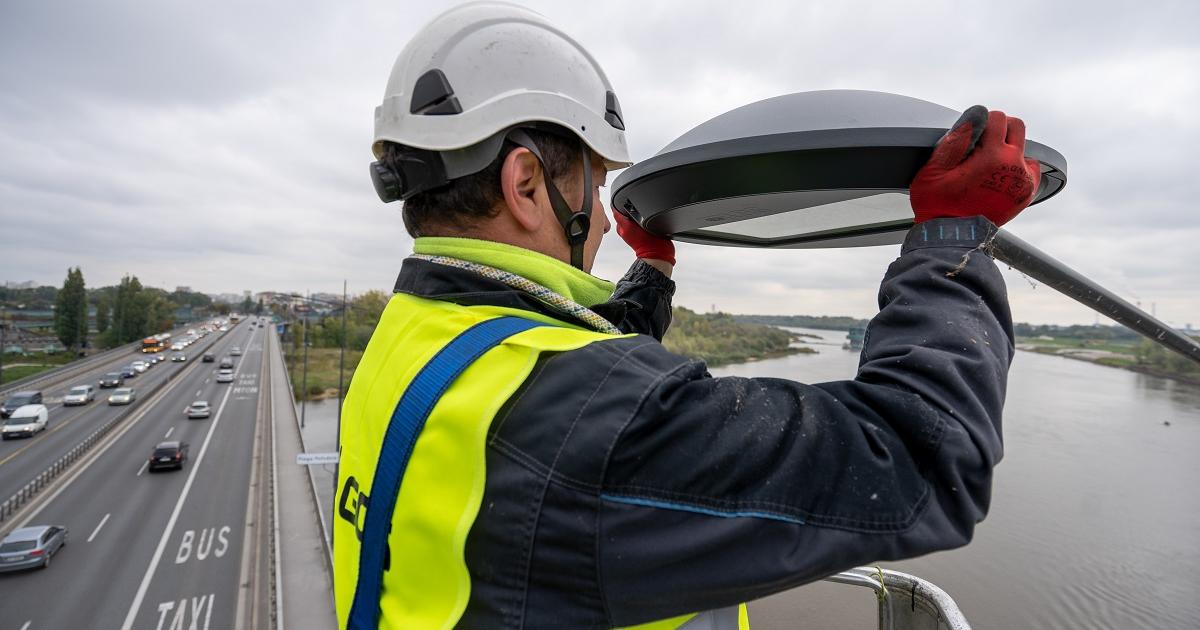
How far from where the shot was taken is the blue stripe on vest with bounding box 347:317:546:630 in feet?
2.26

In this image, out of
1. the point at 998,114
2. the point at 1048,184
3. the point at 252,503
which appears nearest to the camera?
the point at 998,114

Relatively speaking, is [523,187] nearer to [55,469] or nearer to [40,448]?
[55,469]

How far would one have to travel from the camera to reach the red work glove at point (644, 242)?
1.77m

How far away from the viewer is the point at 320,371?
117 feet

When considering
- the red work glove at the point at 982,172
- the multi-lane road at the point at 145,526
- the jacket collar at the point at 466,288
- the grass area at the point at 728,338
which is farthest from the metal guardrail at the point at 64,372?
the red work glove at the point at 982,172

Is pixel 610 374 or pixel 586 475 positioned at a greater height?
pixel 610 374

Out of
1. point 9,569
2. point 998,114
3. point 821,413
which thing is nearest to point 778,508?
point 821,413

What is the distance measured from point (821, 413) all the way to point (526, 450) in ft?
1.17

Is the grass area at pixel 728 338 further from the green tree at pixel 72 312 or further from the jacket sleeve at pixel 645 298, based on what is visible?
the green tree at pixel 72 312

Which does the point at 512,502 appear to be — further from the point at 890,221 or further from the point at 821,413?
the point at 890,221

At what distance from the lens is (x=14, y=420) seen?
16625mm

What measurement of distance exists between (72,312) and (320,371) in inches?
532

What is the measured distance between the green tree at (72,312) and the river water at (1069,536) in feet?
75.6

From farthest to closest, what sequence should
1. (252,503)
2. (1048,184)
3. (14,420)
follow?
1. (14,420)
2. (252,503)
3. (1048,184)
